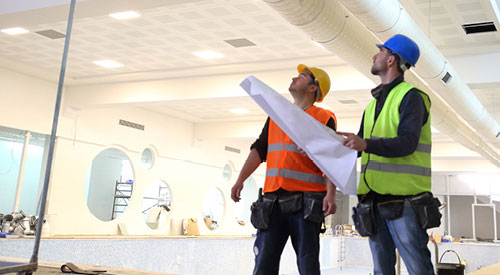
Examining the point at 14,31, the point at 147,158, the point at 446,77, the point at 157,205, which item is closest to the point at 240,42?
the point at 446,77

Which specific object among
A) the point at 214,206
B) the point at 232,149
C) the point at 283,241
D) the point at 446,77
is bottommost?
the point at 283,241

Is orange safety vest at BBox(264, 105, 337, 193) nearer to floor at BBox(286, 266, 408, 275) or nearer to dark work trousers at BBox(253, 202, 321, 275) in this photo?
dark work trousers at BBox(253, 202, 321, 275)

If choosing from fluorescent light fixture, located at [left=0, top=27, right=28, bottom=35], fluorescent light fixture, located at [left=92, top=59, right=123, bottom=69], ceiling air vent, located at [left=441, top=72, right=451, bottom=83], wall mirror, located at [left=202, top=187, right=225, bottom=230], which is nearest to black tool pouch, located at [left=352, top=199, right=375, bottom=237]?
ceiling air vent, located at [left=441, top=72, right=451, bottom=83]

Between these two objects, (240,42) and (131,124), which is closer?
(240,42)

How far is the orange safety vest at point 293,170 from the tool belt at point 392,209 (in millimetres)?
245

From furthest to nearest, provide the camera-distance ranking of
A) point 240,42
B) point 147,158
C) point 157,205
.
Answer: point 157,205
point 147,158
point 240,42

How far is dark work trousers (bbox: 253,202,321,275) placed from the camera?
2.17 m

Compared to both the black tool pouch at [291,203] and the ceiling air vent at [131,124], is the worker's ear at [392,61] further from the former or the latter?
the ceiling air vent at [131,124]

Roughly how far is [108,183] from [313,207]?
10.00 meters

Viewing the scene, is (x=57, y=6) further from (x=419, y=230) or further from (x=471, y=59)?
(x=471, y=59)

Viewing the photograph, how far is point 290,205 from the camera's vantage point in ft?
7.20

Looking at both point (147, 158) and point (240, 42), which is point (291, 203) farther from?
point (147, 158)

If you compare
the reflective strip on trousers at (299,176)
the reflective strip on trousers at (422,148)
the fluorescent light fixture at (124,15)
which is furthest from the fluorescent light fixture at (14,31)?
the reflective strip on trousers at (422,148)

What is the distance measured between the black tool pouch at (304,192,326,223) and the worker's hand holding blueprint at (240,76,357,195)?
0.25 metres
